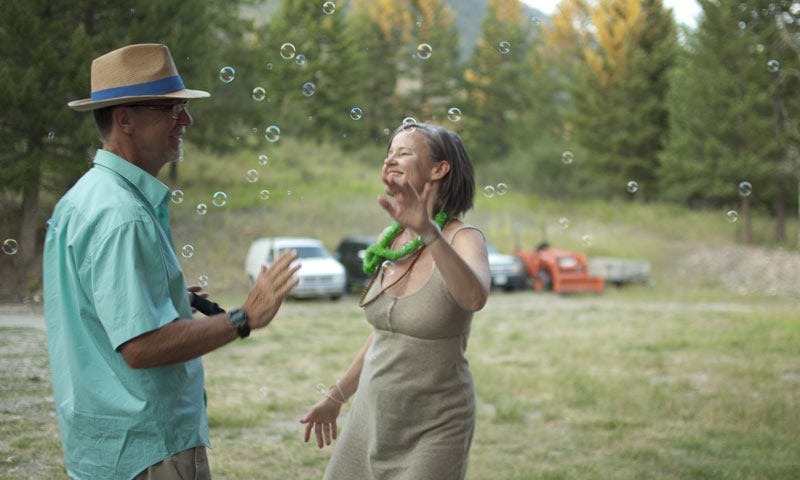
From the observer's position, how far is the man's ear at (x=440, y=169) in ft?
9.56

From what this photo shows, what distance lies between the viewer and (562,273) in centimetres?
1917

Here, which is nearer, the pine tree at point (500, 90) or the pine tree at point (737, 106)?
the pine tree at point (737, 106)

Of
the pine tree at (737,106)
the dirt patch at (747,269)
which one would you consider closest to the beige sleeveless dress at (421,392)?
the pine tree at (737,106)

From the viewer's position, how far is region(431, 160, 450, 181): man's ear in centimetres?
291

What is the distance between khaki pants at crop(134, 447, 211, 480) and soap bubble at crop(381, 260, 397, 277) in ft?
2.95

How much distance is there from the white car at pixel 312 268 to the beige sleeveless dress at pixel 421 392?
14281 mm

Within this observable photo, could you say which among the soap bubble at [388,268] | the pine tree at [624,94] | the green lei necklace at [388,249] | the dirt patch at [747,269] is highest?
the pine tree at [624,94]

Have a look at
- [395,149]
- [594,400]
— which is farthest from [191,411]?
[594,400]

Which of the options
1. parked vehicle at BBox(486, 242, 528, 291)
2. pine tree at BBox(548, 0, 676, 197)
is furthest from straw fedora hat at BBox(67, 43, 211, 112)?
pine tree at BBox(548, 0, 676, 197)

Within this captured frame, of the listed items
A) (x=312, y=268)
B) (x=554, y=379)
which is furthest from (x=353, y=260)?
(x=554, y=379)

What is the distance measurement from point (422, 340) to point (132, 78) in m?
1.18

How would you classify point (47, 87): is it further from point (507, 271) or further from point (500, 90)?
point (500, 90)

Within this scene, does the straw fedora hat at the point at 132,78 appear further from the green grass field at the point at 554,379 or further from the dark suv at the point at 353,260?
the dark suv at the point at 353,260

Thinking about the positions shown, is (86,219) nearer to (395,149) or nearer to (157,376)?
(157,376)
